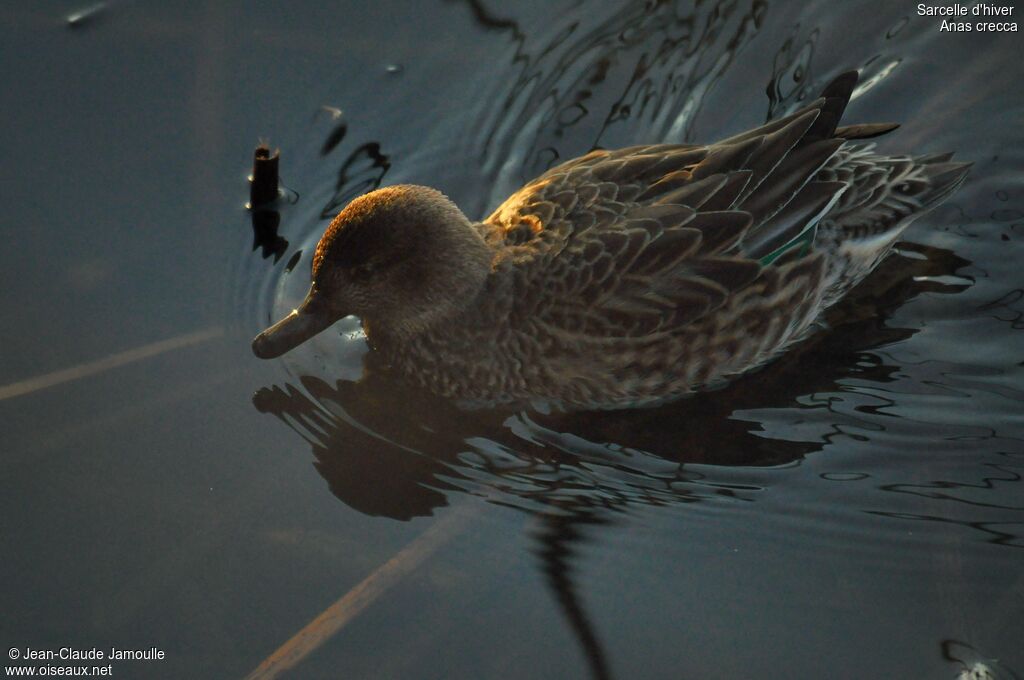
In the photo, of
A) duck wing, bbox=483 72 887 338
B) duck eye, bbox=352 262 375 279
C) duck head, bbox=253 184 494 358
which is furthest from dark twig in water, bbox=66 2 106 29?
duck wing, bbox=483 72 887 338

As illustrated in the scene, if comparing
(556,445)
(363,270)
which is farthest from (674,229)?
(363,270)

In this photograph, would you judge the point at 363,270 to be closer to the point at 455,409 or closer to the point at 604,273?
the point at 455,409

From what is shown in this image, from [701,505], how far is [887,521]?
30.2 inches

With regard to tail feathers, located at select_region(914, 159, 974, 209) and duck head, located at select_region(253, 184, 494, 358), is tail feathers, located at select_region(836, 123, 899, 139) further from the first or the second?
duck head, located at select_region(253, 184, 494, 358)

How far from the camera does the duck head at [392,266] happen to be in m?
5.43

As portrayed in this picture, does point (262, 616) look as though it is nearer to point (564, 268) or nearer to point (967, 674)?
point (564, 268)

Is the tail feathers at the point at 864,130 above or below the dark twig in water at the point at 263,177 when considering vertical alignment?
below

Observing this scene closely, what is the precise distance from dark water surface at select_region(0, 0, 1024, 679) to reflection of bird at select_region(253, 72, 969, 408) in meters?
0.21

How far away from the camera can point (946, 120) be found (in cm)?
679

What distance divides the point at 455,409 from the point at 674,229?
4.34 feet

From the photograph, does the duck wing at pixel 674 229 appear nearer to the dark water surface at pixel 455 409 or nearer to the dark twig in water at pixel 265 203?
the dark water surface at pixel 455 409

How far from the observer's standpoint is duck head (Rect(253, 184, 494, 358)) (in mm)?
5434

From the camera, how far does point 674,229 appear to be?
211 inches

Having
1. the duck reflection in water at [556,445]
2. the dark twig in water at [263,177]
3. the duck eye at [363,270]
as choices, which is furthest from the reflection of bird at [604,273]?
the dark twig in water at [263,177]
